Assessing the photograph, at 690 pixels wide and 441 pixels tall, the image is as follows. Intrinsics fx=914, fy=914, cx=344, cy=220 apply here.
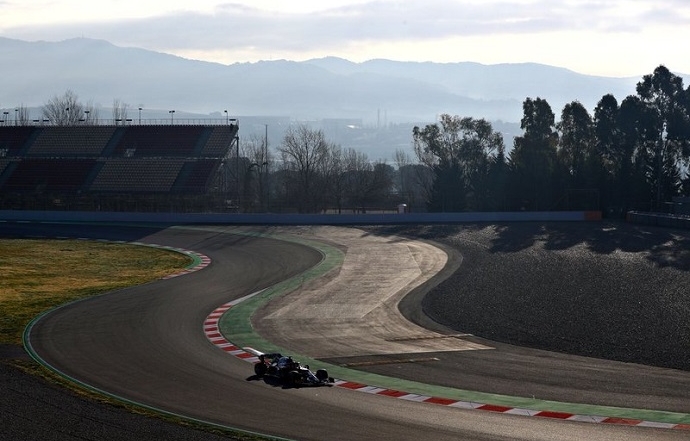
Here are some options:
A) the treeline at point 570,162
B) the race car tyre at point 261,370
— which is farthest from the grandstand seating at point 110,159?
the race car tyre at point 261,370

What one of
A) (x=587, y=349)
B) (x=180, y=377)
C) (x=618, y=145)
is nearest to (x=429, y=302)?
(x=587, y=349)

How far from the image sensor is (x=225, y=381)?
23.3m

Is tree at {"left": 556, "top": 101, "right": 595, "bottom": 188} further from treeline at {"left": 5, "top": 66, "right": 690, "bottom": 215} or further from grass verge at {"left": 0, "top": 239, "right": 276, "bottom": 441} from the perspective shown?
grass verge at {"left": 0, "top": 239, "right": 276, "bottom": 441}

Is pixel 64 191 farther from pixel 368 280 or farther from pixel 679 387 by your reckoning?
pixel 679 387

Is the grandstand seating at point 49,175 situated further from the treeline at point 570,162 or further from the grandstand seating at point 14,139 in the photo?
the treeline at point 570,162

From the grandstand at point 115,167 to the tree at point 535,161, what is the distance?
27.6m

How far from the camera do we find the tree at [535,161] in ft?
279

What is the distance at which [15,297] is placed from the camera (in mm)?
38719

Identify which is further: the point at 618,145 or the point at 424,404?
the point at 618,145

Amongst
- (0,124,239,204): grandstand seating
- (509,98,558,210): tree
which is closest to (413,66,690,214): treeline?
(509,98,558,210): tree

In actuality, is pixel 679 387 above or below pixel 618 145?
below

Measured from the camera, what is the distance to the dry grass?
35.9 m

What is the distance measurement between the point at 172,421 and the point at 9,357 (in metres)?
9.05

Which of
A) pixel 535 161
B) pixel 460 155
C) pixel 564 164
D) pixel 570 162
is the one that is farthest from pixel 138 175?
pixel 570 162
